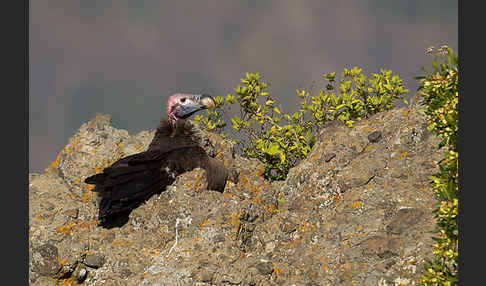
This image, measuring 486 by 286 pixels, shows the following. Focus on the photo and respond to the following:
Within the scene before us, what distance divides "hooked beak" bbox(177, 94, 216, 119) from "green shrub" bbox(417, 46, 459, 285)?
5538 millimetres

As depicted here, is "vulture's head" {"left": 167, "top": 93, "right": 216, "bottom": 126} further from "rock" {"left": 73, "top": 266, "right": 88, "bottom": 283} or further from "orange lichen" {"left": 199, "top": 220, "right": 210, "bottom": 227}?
"rock" {"left": 73, "top": 266, "right": 88, "bottom": 283}

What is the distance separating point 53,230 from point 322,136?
541 cm

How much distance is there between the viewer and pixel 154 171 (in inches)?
349

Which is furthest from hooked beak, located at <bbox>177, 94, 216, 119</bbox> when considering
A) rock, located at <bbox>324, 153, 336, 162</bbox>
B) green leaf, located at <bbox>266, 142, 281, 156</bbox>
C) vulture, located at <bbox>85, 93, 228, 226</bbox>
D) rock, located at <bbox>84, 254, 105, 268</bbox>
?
rock, located at <bbox>84, 254, 105, 268</bbox>

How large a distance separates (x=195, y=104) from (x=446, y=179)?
6.28 m

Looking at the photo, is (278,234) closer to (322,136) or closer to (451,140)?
(322,136)

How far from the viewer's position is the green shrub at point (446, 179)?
17.5ft

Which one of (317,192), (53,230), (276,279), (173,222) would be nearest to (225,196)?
(173,222)

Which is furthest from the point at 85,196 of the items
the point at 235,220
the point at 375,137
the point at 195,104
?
the point at 375,137

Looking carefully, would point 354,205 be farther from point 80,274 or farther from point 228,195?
point 80,274

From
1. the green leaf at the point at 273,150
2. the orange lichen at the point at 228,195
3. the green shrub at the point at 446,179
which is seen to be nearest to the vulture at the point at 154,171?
the orange lichen at the point at 228,195

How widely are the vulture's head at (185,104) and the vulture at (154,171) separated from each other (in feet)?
2.21

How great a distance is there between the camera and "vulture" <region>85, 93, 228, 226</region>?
852 cm

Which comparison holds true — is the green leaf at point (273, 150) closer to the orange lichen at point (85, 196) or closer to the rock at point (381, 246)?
the rock at point (381, 246)
